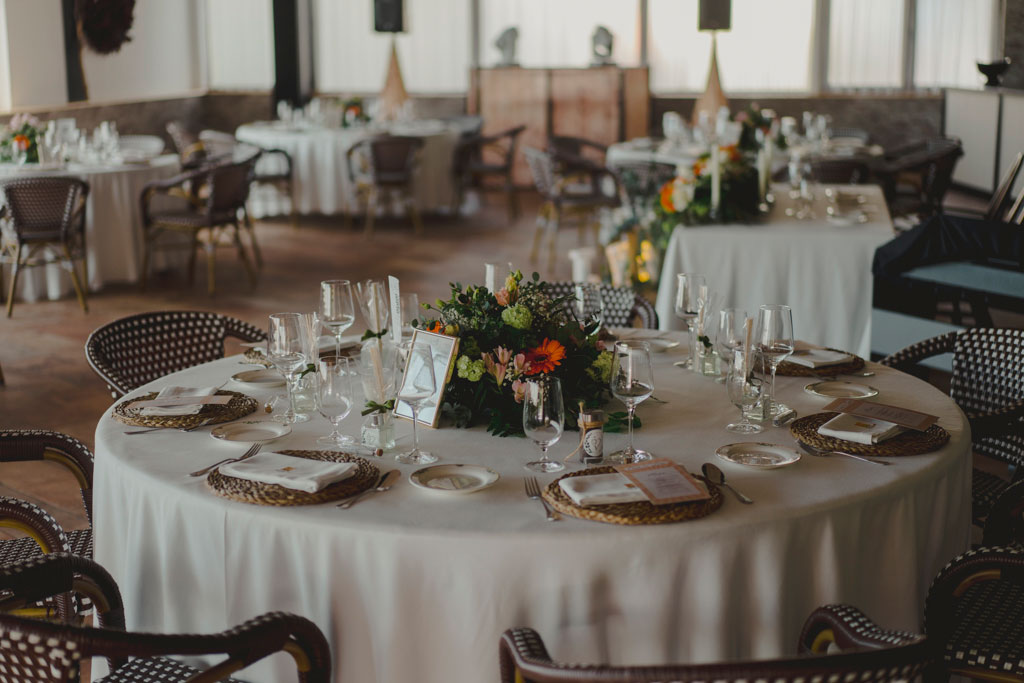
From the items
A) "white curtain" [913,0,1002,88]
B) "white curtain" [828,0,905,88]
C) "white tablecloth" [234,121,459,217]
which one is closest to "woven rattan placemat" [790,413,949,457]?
"white tablecloth" [234,121,459,217]

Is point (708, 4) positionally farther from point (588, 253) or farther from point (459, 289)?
point (459, 289)

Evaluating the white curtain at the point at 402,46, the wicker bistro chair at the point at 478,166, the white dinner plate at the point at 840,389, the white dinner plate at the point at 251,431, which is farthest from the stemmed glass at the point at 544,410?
the white curtain at the point at 402,46

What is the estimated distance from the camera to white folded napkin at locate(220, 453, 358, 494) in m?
1.93

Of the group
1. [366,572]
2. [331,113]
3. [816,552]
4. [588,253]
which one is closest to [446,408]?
[366,572]

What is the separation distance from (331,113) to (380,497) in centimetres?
890

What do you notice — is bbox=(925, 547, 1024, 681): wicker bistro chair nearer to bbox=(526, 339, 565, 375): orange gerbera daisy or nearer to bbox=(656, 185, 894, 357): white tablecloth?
bbox=(526, 339, 565, 375): orange gerbera daisy

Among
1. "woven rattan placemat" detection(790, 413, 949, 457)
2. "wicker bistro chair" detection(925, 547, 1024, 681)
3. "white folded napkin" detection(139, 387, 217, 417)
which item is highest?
"white folded napkin" detection(139, 387, 217, 417)

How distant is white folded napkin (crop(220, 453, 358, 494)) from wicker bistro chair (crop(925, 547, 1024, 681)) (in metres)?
1.14

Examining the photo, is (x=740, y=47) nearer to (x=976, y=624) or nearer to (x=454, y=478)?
(x=976, y=624)

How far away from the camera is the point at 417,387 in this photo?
211 centimetres

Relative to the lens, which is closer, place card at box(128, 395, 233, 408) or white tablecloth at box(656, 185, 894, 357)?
A: place card at box(128, 395, 233, 408)

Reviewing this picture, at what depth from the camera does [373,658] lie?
1.85 meters

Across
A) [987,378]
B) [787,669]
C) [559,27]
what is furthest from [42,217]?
[559,27]

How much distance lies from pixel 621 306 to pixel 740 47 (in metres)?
9.83
